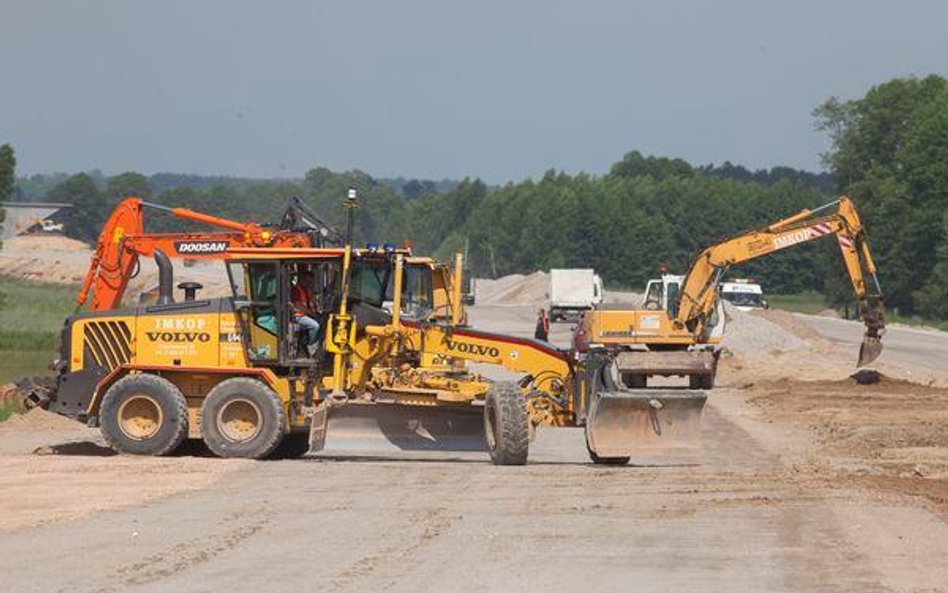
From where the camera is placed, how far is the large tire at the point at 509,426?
2127cm

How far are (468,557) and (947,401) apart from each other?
71.9 ft

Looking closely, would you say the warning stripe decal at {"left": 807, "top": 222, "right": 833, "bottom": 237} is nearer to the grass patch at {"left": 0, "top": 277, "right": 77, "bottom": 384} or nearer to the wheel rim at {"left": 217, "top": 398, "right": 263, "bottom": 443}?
the grass patch at {"left": 0, "top": 277, "right": 77, "bottom": 384}

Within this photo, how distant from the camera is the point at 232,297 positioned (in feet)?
75.5

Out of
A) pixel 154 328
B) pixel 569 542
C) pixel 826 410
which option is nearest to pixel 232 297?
pixel 154 328

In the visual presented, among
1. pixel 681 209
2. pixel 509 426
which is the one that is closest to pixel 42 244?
pixel 681 209

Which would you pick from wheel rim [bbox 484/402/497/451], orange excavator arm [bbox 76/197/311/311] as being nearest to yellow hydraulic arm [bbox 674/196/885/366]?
orange excavator arm [bbox 76/197/311/311]

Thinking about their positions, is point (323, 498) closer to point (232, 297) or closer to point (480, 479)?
point (480, 479)

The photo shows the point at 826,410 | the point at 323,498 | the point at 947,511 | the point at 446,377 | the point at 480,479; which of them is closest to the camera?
the point at 947,511

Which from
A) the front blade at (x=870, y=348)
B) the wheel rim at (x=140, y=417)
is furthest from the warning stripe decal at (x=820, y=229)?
the wheel rim at (x=140, y=417)

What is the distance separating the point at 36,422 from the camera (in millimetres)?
29094

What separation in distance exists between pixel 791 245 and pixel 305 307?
1793 centimetres

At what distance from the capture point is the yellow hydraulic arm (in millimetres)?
36375

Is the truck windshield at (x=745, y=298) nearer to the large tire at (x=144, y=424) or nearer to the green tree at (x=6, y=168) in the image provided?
the green tree at (x=6, y=168)

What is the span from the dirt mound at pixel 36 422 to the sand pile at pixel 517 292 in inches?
3181
